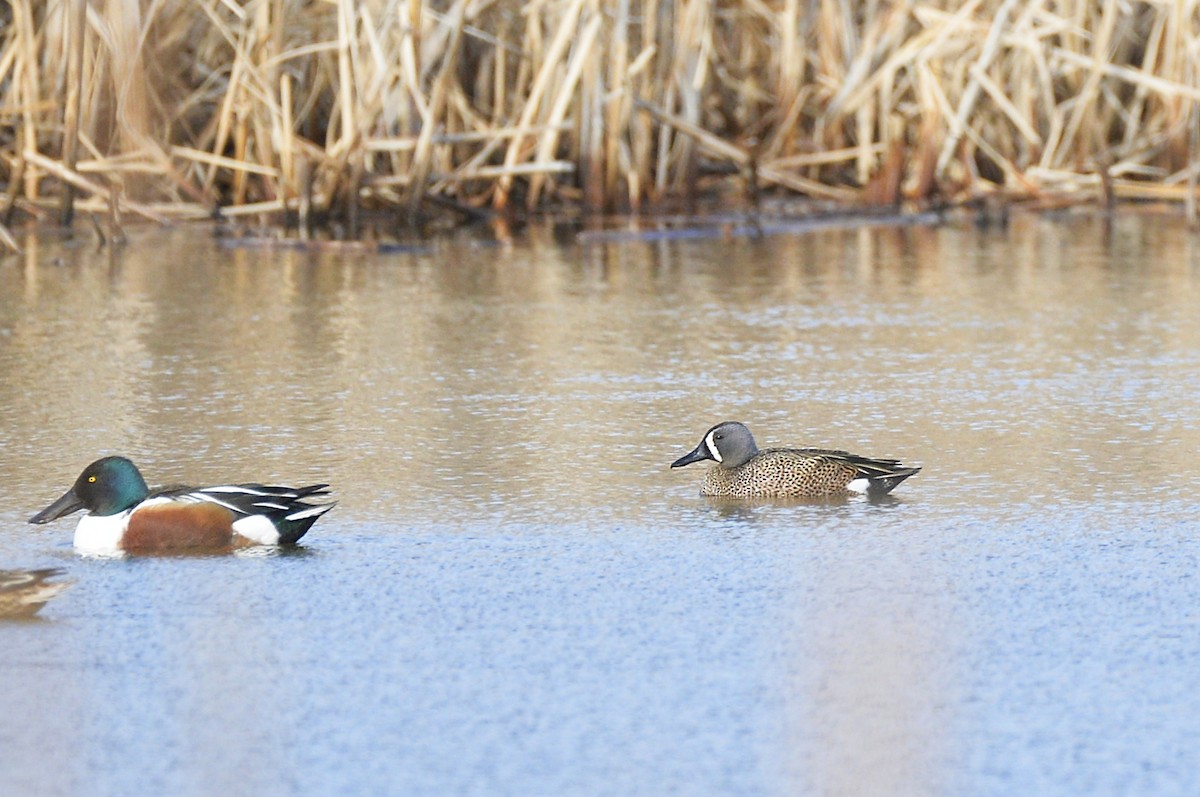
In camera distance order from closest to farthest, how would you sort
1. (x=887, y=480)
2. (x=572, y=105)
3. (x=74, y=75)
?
(x=887, y=480) → (x=74, y=75) → (x=572, y=105)

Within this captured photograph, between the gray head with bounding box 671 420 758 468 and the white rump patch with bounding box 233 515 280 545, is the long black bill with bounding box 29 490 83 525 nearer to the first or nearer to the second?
the white rump patch with bounding box 233 515 280 545

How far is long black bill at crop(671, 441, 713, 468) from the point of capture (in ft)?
19.6

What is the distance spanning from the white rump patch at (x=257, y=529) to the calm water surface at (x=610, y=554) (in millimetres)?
114

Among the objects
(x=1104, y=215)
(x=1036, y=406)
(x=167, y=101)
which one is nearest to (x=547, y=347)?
(x=1036, y=406)

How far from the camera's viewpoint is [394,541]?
17.1 feet

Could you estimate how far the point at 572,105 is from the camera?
42.6ft

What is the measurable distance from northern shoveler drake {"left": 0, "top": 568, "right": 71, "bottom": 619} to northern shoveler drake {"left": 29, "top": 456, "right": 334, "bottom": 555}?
63 cm

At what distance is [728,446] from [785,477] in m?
0.21

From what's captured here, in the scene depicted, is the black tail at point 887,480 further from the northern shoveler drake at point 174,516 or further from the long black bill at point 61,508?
the long black bill at point 61,508

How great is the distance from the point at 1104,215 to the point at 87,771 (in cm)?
1124

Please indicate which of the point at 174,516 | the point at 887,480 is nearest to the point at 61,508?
the point at 174,516

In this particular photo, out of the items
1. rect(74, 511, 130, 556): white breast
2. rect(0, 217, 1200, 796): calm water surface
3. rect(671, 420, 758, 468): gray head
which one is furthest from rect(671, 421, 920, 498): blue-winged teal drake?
rect(74, 511, 130, 556): white breast

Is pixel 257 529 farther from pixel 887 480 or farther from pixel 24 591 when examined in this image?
pixel 887 480

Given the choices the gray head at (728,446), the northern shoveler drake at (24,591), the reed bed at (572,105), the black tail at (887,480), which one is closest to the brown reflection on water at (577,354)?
the gray head at (728,446)
